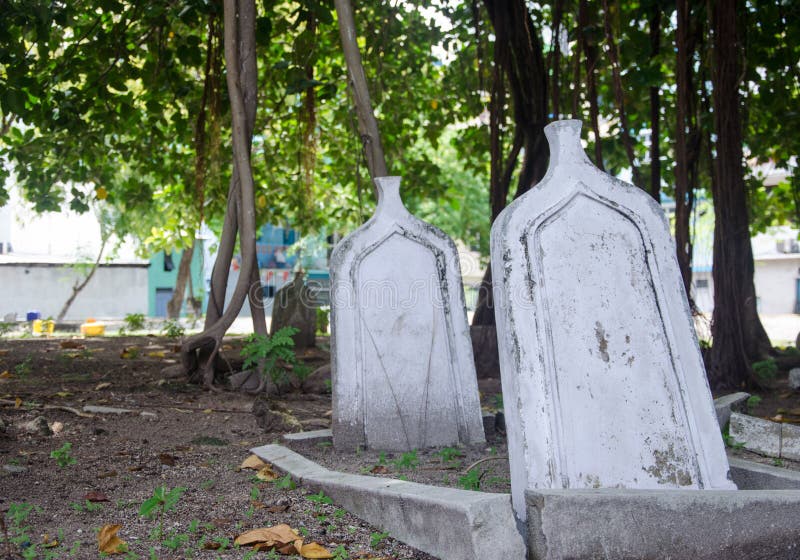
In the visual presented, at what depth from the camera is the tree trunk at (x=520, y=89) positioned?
283 inches

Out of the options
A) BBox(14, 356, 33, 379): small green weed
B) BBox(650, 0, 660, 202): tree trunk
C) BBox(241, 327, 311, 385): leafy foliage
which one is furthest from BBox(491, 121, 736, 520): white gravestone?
BBox(14, 356, 33, 379): small green weed

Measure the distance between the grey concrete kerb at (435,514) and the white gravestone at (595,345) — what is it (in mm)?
274

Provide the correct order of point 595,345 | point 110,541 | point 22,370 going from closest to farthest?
point 110,541 → point 595,345 → point 22,370

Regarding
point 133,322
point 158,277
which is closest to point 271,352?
point 133,322

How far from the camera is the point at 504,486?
3.15 m

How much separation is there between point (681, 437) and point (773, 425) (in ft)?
3.90

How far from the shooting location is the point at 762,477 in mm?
2889

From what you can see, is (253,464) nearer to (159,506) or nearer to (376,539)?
(159,506)

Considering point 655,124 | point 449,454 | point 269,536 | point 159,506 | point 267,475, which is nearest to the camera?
point 269,536

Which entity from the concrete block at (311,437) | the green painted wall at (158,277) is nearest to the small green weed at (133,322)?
the concrete block at (311,437)

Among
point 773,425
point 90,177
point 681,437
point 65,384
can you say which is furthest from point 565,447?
point 90,177

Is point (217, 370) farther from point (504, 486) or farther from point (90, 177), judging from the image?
point (90, 177)

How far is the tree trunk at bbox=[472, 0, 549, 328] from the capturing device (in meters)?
7.18

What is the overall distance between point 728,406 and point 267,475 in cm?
252
